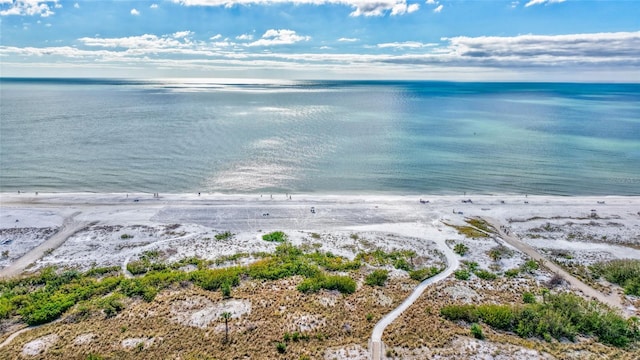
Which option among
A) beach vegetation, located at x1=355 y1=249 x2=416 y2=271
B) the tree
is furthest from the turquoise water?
the tree

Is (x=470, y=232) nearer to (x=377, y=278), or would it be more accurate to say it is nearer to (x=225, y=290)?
(x=377, y=278)

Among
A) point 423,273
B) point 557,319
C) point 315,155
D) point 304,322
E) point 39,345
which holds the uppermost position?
point 315,155

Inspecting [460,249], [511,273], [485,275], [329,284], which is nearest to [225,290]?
[329,284]

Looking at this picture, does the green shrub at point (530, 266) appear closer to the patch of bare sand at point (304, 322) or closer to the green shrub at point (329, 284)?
the green shrub at point (329, 284)

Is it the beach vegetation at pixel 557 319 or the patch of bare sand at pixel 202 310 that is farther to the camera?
the patch of bare sand at pixel 202 310

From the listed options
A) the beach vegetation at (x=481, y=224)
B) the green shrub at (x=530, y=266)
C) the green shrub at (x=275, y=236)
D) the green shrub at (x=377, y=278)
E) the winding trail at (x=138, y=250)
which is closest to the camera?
the green shrub at (x=377, y=278)

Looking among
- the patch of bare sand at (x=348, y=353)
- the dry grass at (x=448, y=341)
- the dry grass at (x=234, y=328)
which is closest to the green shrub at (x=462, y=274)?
the dry grass at (x=448, y=341)
